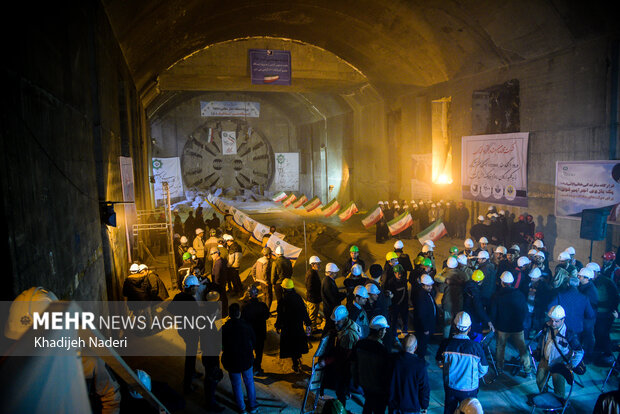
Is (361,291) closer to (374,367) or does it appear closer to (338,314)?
(338,314)

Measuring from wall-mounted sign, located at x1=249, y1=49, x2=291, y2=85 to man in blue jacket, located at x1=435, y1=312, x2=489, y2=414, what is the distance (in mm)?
15644

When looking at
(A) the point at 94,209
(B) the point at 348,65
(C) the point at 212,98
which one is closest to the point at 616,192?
(A) the point at 94,209

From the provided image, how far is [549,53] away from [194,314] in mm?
12133

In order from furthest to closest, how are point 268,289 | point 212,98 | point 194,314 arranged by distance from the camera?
point 212,98
point 268,289
point 194,314

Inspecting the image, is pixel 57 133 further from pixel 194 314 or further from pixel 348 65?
pixel 348 65

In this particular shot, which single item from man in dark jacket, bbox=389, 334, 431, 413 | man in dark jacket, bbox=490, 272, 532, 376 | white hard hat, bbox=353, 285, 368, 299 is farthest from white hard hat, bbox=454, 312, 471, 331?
man in dark jacket, bbox=490, 272, 532, 376

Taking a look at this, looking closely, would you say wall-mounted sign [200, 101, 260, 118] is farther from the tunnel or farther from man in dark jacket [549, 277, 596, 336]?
man in dark jacket [549, 277, 596, 336]

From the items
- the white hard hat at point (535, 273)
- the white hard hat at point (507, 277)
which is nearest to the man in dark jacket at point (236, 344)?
the white hard hat at point (507, 277)

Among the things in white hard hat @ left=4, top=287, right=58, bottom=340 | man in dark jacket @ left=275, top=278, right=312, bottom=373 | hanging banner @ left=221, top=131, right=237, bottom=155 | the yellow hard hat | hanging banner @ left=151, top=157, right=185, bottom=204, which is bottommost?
man in dark jacket @ left=275, top=278, right=312, bottom=373

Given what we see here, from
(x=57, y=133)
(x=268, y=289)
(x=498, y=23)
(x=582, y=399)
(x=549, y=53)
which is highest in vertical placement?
(x=498, y=23)

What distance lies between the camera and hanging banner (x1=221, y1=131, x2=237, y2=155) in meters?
34.4

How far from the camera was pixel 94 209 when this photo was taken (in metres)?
7.36

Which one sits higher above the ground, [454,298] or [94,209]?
[94,209]

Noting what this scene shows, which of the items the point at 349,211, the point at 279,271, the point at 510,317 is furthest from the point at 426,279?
the point at 349,211
